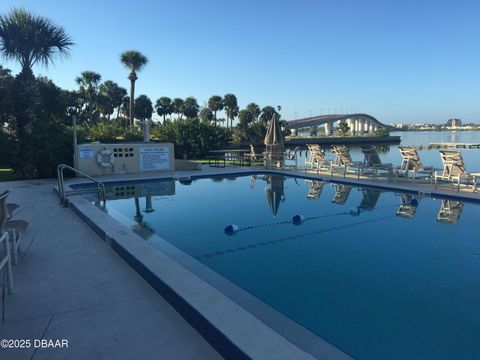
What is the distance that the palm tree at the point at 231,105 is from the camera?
6744cm

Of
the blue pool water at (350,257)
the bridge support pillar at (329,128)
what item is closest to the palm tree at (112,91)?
the blue pool water at (350,257)

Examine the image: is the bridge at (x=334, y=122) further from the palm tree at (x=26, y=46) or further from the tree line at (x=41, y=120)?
the palm tree at (x=26, y=46)

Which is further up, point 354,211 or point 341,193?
point 341,193

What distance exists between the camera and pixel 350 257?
5.28 meters

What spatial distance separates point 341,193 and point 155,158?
25.8ft

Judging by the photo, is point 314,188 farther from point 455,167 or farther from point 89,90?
point 89,90

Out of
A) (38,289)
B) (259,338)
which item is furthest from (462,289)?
(38,289)

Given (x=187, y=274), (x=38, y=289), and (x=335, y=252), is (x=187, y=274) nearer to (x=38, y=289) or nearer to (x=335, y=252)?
(x=38, y=289)

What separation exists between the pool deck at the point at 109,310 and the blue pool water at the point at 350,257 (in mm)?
858

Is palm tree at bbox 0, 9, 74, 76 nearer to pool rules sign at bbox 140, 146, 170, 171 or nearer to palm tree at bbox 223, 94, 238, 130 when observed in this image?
pool rules sign at bbox 140, 146, 170, 171

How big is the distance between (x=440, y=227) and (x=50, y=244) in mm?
6910

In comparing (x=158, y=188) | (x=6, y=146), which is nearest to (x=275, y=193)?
(x=158, y=188)

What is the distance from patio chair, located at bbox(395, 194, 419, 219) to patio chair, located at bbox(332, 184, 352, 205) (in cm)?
142

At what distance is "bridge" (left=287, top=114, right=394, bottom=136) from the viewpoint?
101062mm
